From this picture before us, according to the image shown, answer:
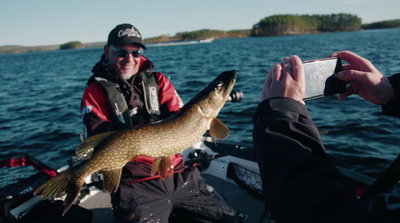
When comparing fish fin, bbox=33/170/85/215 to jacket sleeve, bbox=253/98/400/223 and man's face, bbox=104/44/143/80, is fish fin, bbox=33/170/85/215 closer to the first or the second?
man's face, bbox=104/44/143/80

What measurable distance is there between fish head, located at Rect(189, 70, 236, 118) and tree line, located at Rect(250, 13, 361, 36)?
333 feet

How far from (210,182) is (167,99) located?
5.65 feet

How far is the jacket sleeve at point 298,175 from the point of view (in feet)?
2.44

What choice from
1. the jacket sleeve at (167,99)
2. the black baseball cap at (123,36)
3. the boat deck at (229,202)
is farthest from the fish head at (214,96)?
the boat deck at (229,202)

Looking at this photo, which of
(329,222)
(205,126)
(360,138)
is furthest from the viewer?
(360,138)

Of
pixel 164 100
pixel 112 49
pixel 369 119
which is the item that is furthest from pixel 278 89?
pixel 369 119

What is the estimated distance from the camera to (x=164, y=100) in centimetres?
332

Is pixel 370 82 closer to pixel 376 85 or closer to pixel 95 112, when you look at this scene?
pixel 376 85

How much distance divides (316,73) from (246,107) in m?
6.86

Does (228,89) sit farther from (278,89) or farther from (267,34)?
(267,34)

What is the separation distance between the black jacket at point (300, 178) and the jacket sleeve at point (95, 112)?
2.12 metres

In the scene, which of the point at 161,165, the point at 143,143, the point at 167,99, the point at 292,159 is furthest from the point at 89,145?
the point at 292,159

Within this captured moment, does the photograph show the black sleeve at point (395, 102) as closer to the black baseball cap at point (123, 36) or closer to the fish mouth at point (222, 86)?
the fish mouth at point (222, 86)

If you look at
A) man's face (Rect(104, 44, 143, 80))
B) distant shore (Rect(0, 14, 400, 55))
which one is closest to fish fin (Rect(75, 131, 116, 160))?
man's face (Rect(104, 44, 143, 80))
